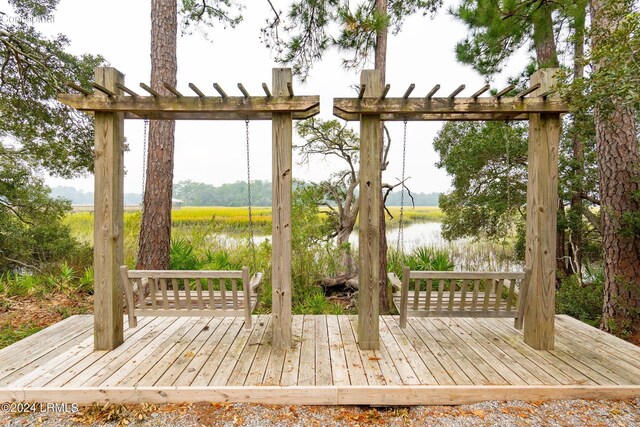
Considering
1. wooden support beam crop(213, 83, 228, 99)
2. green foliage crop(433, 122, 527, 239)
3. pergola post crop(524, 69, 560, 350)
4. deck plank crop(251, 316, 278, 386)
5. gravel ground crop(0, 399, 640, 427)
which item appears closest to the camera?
gravel ground crop(0, 399, 640, 427)

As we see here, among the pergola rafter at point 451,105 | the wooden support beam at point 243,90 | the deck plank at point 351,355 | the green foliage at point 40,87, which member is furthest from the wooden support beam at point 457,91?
the green foliage at point 40,87

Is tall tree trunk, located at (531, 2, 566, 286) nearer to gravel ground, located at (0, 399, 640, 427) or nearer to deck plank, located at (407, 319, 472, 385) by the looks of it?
deck plank, located at (407, 319, 472, 385)

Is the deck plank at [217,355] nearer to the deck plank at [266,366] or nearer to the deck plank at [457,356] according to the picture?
the deck plank at [266,366]

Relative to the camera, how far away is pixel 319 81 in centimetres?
559

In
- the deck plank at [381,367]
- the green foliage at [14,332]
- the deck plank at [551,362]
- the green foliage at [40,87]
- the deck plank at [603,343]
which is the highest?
the green foliage at [40,87]

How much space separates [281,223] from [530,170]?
2294 millimetres

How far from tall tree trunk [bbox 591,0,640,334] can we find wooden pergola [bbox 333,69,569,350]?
1475 mm

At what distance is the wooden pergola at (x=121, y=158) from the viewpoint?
272 centimetres

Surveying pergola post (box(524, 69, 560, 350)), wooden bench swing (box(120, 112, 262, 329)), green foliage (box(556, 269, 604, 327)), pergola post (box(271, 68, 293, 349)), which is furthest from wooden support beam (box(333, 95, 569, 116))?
green foliage (box(556, 269, 604, 327))

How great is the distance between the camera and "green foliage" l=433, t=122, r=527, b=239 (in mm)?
5598

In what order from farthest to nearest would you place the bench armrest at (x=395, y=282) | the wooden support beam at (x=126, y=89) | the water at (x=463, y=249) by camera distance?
1. the water at (x=463, y=249)
2. the bench armrest at (x=395, y=282)
3. the wooden support beam at (x=126, y=89)

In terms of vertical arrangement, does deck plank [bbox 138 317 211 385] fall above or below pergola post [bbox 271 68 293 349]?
below

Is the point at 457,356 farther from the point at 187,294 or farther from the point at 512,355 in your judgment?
the point at 187,294

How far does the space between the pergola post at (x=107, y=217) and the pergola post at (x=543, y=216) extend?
12.1 ft
